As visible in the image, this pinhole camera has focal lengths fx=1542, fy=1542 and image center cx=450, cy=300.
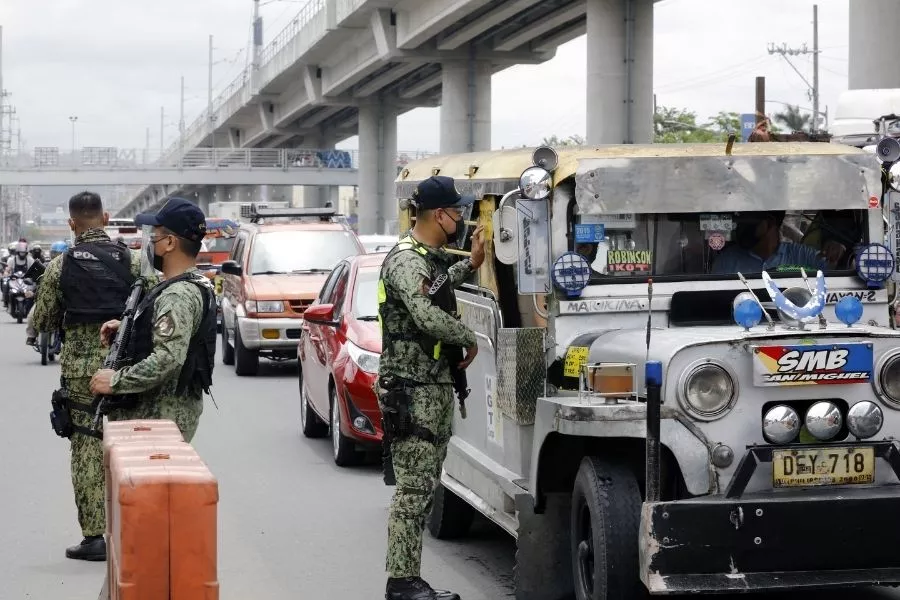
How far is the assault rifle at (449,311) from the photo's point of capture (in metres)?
6.90

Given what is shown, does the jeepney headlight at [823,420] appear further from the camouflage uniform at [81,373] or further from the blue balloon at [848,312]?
the camouflage uniform at [81,373]

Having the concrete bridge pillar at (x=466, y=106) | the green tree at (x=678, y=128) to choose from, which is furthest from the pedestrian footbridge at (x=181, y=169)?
the concrete bridge pillar at (x=466, y=106)

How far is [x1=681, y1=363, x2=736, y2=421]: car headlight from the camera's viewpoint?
5816 millimetres

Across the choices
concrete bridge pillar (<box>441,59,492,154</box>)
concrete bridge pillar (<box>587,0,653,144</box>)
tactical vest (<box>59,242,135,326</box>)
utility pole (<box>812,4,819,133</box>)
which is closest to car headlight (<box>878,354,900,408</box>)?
tactical vest (<box>59,242,135,326</box>)

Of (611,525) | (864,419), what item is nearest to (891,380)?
(864,419)

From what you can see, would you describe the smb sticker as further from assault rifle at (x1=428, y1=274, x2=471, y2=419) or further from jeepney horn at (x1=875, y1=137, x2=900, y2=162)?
jeepney horn at (x1=875, y1=137, x2=900, y2=162)

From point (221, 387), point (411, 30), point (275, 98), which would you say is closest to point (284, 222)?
point (221, 387)

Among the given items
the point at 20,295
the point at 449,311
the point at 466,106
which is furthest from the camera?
the point at 466,106

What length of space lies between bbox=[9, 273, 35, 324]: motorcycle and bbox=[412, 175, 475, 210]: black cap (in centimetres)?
2597

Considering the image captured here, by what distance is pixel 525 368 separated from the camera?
688cm

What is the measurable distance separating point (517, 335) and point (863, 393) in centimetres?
158

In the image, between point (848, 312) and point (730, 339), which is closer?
point (730, 339)

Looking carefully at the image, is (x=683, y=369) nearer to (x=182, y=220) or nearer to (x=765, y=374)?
(x=765, y=374)

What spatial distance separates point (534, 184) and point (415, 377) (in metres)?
1.01
